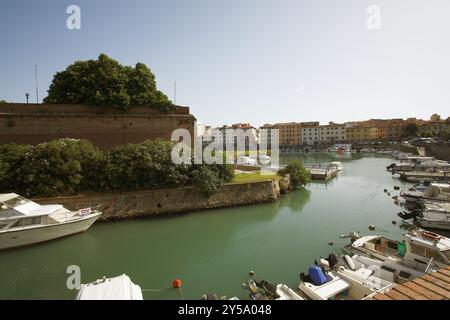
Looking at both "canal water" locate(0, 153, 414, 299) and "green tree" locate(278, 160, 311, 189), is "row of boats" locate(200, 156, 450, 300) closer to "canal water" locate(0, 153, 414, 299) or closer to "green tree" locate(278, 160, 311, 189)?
"canal water" locate(0, 153, 414, 299)

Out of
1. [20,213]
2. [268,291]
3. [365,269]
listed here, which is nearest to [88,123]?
[20,213]

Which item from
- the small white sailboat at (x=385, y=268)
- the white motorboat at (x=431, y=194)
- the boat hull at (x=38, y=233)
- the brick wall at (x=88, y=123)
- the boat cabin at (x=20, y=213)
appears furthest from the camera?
the brick wall at (x=88, y=123)

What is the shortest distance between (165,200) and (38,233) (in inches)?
282

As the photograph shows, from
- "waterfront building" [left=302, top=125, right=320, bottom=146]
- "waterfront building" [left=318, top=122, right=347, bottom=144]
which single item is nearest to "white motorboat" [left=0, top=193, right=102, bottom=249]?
"waterfront building" [left=302, top=125, right=320, bottom=146]

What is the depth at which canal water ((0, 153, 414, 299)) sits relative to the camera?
9.79 meters

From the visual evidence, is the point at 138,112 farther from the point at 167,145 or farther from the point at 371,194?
the point at 371,194

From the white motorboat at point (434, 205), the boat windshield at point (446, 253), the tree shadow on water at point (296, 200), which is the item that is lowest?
the tree shadow on water at point (296, 200)

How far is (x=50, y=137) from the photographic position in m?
22.5

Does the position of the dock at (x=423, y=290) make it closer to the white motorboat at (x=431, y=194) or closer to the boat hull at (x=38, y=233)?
the boat hull at (x=38, y=233)

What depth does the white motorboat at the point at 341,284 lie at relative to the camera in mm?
8008

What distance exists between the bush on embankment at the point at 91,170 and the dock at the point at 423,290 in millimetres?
15282

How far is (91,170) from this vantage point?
57.0 feet

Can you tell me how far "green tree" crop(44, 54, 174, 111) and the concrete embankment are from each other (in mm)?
10693

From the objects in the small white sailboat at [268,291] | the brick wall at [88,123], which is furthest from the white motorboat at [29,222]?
the brick wall at [88,123]
